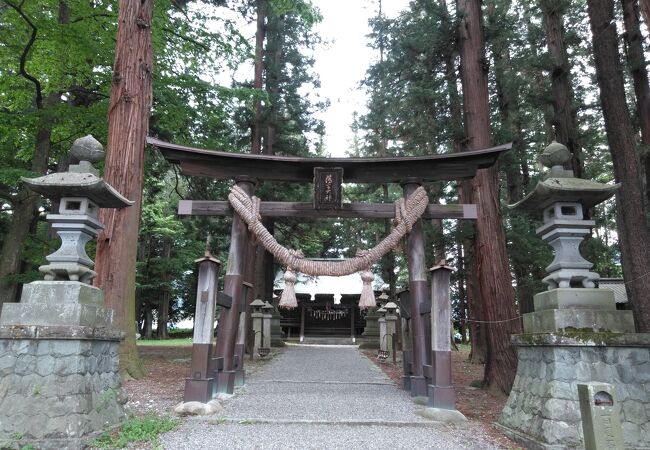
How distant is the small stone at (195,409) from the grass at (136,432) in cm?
34

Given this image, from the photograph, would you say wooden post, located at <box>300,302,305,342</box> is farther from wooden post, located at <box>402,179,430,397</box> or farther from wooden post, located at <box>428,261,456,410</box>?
wooden post, located at <box>428,261,456,410</box>

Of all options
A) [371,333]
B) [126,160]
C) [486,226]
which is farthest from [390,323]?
[126,160]

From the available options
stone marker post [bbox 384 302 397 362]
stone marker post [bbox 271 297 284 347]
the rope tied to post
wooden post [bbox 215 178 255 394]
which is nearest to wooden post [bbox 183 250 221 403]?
wooden post [bbox 215 178 255 394]

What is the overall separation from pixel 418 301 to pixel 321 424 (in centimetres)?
261

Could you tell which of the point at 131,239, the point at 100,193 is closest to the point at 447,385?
the point at 100,193

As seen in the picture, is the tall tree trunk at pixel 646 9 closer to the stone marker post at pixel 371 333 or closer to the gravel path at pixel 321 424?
the gravel path at pixel 321 424

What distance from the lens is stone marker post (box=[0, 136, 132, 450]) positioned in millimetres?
3902

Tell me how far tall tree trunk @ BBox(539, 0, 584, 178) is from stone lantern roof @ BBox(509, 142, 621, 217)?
16.1 feet

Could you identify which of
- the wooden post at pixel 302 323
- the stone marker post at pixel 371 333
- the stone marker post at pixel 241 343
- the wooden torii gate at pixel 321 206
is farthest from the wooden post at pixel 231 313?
the wooden post at pixel 302 323

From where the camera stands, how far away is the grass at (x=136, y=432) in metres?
4.06

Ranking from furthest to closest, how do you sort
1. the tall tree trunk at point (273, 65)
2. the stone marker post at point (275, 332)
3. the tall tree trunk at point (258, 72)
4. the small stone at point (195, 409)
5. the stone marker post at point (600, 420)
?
the stone marker post at point (275, 332), the tall tree trunk at point (273, 65), the tall tree trunk at point (258, 72), the small stone at point (195, 409), the stone marker post at point (600, 420)

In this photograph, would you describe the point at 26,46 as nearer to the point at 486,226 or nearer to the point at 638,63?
the point at 486,226

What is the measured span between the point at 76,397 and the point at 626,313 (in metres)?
5.49

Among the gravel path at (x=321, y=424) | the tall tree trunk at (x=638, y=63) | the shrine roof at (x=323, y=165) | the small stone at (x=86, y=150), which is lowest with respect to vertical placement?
the gravel path at (x=321, y=424)
